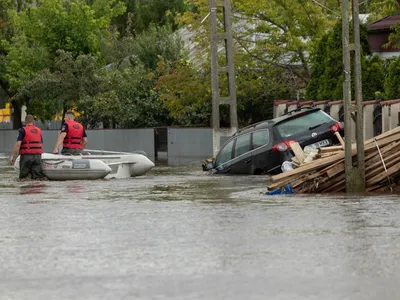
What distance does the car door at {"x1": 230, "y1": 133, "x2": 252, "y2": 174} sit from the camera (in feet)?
92.4

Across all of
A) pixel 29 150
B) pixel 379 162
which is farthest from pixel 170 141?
pixel 379 162

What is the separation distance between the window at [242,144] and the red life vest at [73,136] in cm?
363

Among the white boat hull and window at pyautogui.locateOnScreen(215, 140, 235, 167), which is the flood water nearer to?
the white boat hull

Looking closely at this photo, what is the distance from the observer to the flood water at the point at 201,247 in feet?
32.2

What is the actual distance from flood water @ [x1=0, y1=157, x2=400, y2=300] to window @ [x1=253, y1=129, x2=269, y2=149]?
19.7 feet

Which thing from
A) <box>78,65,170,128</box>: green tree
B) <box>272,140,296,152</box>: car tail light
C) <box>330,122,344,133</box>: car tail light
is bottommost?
<box>272,140,296,152</box>: car tail light

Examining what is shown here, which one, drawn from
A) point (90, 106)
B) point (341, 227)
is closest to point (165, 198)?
point (341, 227)

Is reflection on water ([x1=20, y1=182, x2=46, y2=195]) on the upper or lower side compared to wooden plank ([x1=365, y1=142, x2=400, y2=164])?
lower

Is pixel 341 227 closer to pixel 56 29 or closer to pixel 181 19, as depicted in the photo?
pixel 181 19

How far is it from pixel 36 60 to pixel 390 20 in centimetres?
2285

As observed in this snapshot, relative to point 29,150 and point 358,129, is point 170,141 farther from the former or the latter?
point 358,129

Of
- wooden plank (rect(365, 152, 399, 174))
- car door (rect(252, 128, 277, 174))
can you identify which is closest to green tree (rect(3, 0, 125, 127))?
car door (rect(252, 128, 277, 174))

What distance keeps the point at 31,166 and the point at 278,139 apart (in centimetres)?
572

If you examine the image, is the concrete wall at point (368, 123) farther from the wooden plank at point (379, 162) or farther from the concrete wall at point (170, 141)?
the wooden plank at point (379, 162)
